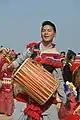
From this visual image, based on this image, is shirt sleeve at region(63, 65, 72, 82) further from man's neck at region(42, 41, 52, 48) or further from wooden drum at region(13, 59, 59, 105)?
wooden drum at region(13, 59, 59, 105)

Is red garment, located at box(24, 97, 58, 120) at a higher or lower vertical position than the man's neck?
lower

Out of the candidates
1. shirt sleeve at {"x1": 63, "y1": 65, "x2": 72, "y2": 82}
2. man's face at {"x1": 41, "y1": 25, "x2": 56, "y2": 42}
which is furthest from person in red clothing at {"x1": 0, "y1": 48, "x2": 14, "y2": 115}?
man's face at {"x1": 41, "y1": 25, "x2": 56, "y2": 42}

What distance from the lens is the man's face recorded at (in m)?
4.64

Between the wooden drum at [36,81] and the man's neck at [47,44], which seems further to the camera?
the man's neck at [47,44]

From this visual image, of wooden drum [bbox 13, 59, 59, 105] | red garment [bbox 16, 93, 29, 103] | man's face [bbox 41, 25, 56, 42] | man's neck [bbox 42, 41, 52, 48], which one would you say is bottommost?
red garment [bbox 16, 93, 29, 103]

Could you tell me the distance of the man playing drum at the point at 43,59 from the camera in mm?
4477

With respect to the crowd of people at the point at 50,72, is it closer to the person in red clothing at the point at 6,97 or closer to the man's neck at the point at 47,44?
the man's neck at the point at 47,44

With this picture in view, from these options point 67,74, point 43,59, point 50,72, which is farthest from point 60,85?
point 67,74

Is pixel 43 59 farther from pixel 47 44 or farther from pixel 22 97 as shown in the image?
pixel 22 97

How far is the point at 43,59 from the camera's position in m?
4.54

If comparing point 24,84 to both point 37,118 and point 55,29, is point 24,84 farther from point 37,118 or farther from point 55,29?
point 55,29

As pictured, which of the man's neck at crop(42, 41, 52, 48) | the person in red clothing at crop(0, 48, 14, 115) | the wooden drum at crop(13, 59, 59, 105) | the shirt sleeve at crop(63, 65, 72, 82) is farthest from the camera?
the person in red clothing at crop(0, 48, 14, 115)

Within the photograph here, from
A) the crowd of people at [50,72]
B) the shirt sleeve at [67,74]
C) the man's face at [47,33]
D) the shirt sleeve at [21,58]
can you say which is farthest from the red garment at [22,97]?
the shirt sleeve at [67,74]

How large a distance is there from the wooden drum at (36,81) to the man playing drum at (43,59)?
8cm
